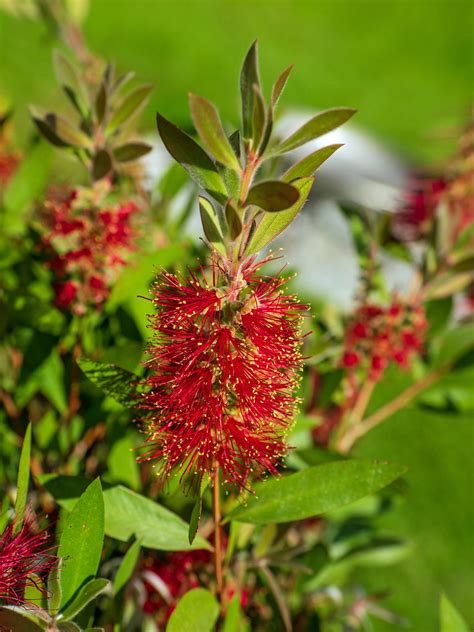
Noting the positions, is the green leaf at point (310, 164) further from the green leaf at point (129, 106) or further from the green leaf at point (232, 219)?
the green leaf at point (129, 106)

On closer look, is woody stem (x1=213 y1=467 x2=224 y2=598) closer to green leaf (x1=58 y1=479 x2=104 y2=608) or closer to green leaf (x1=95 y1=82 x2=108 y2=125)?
green leaf (x1=58 y1=479 x2=104 y2=608)

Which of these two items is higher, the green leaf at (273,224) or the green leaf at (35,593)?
the green leaf at (273,224)

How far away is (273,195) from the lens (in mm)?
470

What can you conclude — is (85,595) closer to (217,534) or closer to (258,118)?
(217,534)

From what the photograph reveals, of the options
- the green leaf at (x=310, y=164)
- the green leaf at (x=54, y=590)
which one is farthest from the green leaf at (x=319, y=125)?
the green leaf at (x=54, y=590)

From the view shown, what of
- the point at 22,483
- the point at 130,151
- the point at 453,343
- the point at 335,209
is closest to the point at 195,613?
the point at 22,483

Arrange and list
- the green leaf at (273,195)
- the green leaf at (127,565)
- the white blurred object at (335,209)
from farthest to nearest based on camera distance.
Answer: the white blurred object at (335,209)
the green leaf at (127,565)
the green leaf at (273,195)

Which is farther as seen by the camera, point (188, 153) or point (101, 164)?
point (101, 164)

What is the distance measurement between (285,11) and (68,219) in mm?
4860

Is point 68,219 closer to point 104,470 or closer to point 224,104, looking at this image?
point 104,470

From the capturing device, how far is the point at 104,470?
0.87m

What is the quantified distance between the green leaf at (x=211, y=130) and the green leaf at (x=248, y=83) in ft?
0.06

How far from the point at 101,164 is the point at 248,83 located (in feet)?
0.80

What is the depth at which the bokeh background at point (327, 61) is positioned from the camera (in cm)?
218
